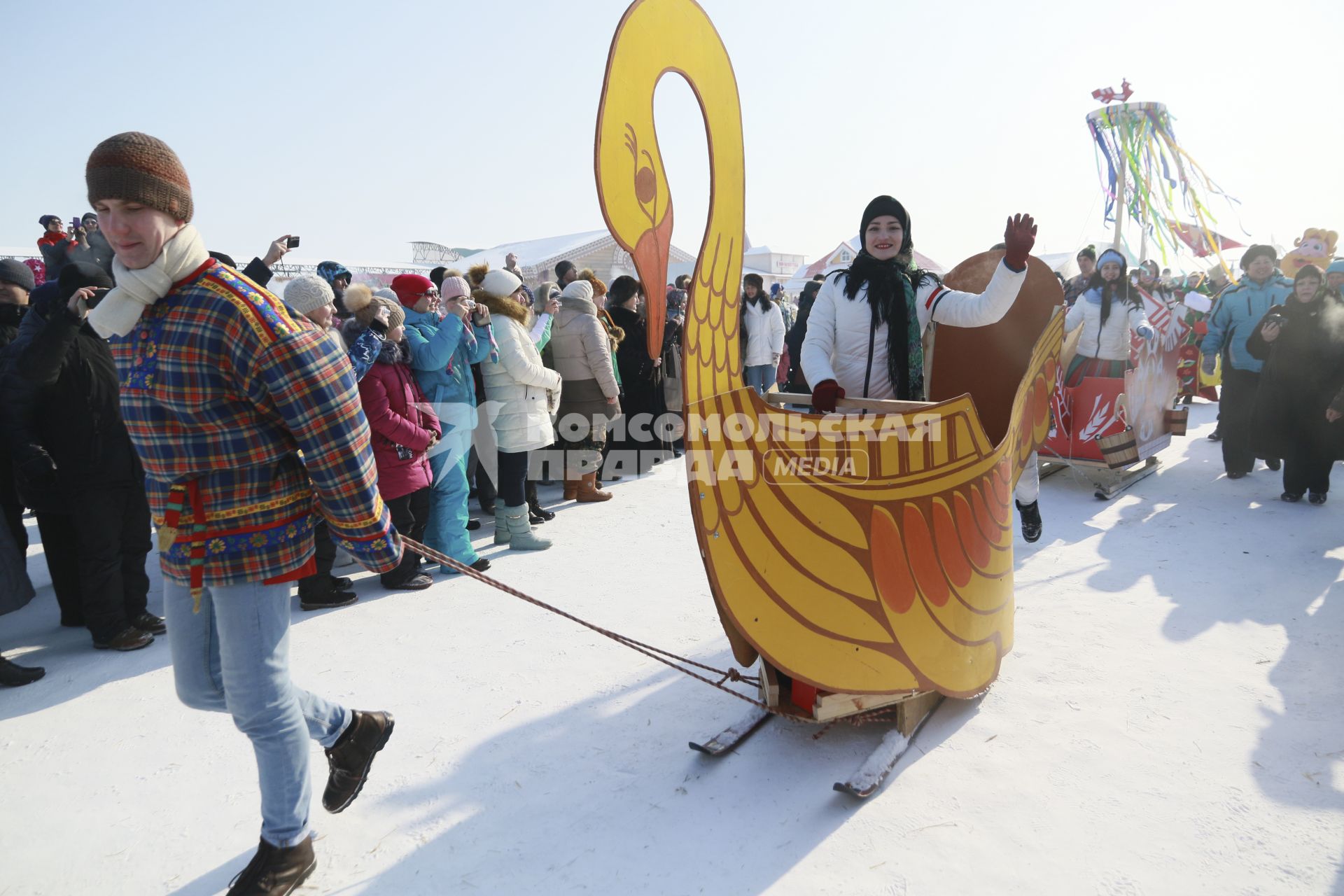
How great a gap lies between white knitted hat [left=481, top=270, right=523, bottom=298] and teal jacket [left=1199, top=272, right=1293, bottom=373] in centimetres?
519

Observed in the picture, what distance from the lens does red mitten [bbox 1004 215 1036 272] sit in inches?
89.5

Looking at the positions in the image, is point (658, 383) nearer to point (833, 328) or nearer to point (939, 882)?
point (833, 328)

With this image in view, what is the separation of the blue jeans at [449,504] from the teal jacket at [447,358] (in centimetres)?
14

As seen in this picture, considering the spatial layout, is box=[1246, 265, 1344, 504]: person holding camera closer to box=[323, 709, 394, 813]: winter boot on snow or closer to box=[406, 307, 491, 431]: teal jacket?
box=[406, 307, 491, 431]: teal jacket

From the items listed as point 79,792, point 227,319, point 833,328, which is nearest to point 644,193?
point 227,319

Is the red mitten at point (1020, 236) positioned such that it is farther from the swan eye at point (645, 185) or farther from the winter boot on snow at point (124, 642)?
the winter boot on snow at point (124, 642)

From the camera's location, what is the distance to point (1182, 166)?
1046 cm

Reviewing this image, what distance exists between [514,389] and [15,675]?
8.03 ft

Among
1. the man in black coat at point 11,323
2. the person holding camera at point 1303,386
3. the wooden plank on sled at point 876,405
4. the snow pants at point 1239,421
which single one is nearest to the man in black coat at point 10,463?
the man in black coat at point 11,323

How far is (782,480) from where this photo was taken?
1.97m

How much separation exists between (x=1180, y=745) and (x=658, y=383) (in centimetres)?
503

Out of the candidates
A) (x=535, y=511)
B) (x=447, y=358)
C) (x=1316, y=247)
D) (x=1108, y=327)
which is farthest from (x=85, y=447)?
(x=1316, y=247)

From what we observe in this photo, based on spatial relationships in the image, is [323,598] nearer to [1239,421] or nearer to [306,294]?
[306,294]

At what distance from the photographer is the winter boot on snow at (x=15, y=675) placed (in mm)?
2717
